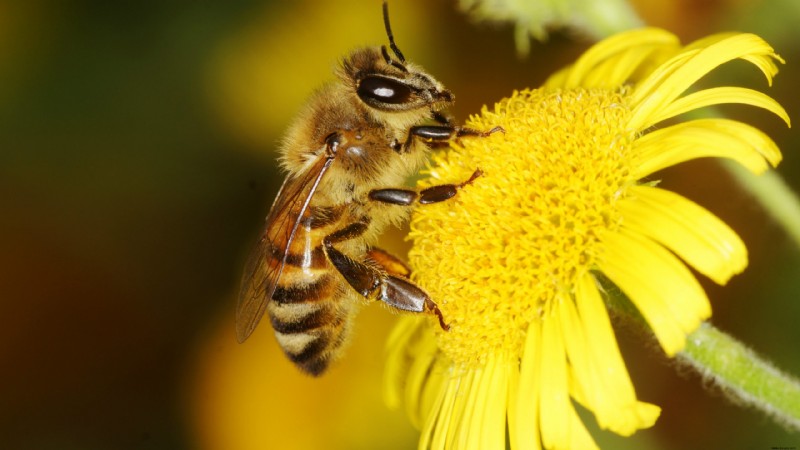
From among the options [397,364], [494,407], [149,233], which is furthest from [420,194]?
[149,233]

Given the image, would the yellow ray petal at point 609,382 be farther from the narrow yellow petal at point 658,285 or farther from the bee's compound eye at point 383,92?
the bee's compound eye at point 383,92

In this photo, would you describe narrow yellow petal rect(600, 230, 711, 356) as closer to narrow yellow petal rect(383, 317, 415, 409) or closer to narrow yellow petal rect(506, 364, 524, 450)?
narrow yellow petal rect(506, 364, 524, 450)

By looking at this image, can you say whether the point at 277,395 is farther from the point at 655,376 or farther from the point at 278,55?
the point at 655,376

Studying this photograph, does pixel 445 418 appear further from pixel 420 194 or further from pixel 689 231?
pixel 689 231

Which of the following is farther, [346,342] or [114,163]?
[114,163]

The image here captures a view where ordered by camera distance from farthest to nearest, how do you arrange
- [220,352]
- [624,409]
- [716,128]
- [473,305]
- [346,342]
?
1. [220,352]
2. [346,342]
3. [473,305]
4. [716,128]
5. [624,409]

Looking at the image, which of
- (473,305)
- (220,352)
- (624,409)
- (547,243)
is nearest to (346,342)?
(473,305)
